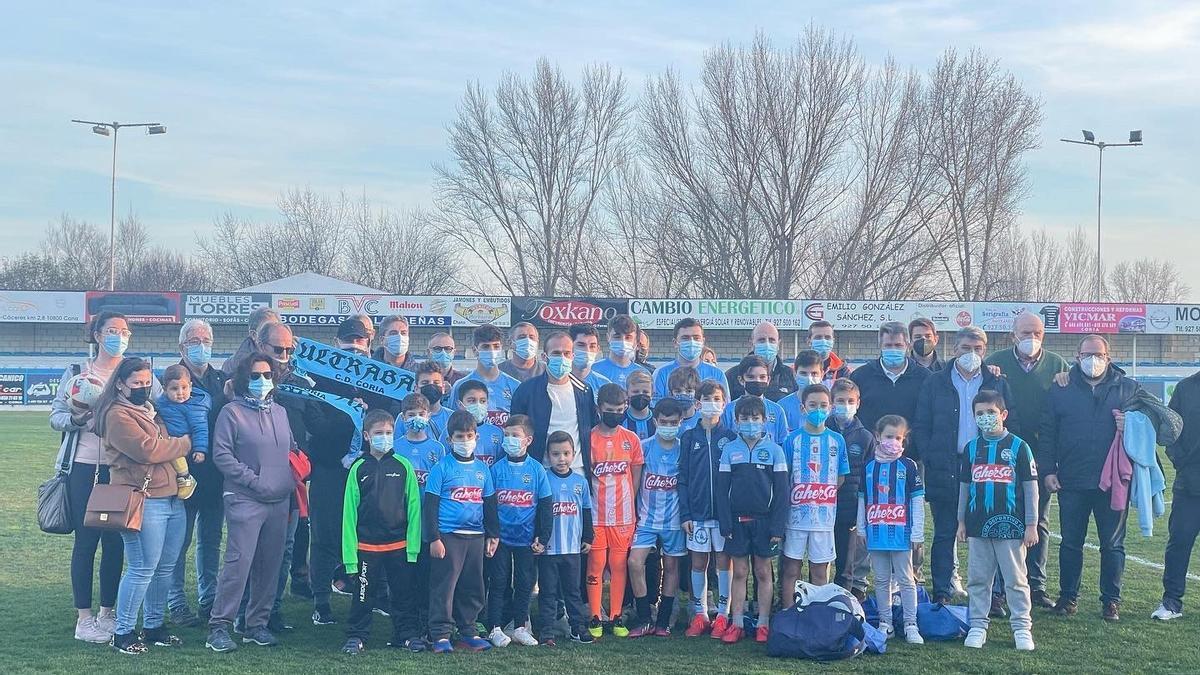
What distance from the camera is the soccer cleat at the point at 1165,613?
7152 mm

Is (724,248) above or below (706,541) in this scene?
above

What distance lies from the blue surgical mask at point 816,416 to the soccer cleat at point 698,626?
57.1 inches

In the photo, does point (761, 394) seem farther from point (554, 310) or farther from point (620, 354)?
point (554, 310)

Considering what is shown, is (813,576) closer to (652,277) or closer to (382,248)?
(652,277)

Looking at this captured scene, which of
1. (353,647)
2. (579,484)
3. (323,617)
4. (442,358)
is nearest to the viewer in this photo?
(353,647)

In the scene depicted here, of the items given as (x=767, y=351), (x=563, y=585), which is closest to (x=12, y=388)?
(x=563, y=585)

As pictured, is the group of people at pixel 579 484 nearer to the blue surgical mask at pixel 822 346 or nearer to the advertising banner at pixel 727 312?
the blue surgical mask at pixel 822 346

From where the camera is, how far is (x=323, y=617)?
7.11 metres

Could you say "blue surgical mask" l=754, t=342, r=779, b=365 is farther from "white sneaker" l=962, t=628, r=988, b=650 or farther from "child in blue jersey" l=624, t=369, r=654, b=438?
"white sneaker" l=962, t=628, r=988, b=650

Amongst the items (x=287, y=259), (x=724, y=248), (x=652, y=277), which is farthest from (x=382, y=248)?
(x=724, y=248)

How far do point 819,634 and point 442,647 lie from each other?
2245mm

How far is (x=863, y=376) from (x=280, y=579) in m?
4.38

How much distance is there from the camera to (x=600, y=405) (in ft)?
22.7

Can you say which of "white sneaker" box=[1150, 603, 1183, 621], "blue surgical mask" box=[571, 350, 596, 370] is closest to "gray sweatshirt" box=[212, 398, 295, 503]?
"blue surgical mask" box=[571, 350, 596, 370]
